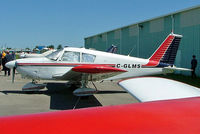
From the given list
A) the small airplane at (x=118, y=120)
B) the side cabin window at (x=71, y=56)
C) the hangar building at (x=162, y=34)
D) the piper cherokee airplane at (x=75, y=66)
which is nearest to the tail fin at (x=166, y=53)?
the piper cherokee airplane at (x=75, y=66)

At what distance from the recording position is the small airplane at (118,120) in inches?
38.0

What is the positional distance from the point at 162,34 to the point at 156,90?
16931 millimetres

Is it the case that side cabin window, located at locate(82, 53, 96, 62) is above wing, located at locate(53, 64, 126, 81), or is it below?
above

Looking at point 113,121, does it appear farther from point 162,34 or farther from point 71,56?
point 162,34

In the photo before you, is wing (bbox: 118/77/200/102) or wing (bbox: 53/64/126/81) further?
wing (bbox: 53/64/126/81)

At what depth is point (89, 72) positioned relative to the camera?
6.36m

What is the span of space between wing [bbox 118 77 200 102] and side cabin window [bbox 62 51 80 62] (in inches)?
166

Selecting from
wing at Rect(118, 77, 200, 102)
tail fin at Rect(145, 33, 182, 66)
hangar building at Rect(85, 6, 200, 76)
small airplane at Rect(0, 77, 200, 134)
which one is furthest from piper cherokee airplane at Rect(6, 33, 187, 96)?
hangar building at Rect(85, 6, 200, 76)

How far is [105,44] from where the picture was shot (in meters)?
35.2

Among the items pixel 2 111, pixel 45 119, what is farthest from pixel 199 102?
pixel 2 111

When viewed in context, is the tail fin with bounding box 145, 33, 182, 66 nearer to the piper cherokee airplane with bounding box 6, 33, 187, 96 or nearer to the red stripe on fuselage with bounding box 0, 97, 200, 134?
the piper cherokee airplane with bounding box 6, 33, 187, 96

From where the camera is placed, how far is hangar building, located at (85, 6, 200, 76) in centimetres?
1511

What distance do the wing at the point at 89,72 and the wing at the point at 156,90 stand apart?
313 centimetres

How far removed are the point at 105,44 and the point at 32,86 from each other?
1121 inches
